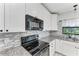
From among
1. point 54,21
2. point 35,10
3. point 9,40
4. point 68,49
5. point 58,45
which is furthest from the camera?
point 54,21

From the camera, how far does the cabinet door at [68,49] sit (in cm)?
274

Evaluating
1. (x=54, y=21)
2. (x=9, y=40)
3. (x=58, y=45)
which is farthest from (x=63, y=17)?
(x=9, y=40)

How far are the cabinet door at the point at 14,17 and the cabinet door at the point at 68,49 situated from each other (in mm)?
2207

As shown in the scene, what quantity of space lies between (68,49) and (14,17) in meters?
2.56

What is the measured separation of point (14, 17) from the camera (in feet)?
3.88

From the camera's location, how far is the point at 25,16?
147cm

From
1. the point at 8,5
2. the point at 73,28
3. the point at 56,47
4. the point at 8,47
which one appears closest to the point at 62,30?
the point at 73,28

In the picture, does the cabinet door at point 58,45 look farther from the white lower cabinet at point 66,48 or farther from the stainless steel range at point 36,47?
the stainless steel range at point 36,47

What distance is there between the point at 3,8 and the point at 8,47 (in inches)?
36.8

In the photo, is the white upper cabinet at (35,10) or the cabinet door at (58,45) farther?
the cabinet door at (58,45)

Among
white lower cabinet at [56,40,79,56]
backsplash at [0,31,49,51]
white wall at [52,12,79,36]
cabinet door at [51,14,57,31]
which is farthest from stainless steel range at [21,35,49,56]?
white wall at [52,12,79,36]

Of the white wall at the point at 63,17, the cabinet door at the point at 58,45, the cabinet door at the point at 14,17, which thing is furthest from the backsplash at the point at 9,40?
the white wall at the point at 63,17

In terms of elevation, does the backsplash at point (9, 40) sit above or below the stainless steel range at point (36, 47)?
above

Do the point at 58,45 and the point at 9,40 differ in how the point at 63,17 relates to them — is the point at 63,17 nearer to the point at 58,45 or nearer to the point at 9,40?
the point at 58,45
